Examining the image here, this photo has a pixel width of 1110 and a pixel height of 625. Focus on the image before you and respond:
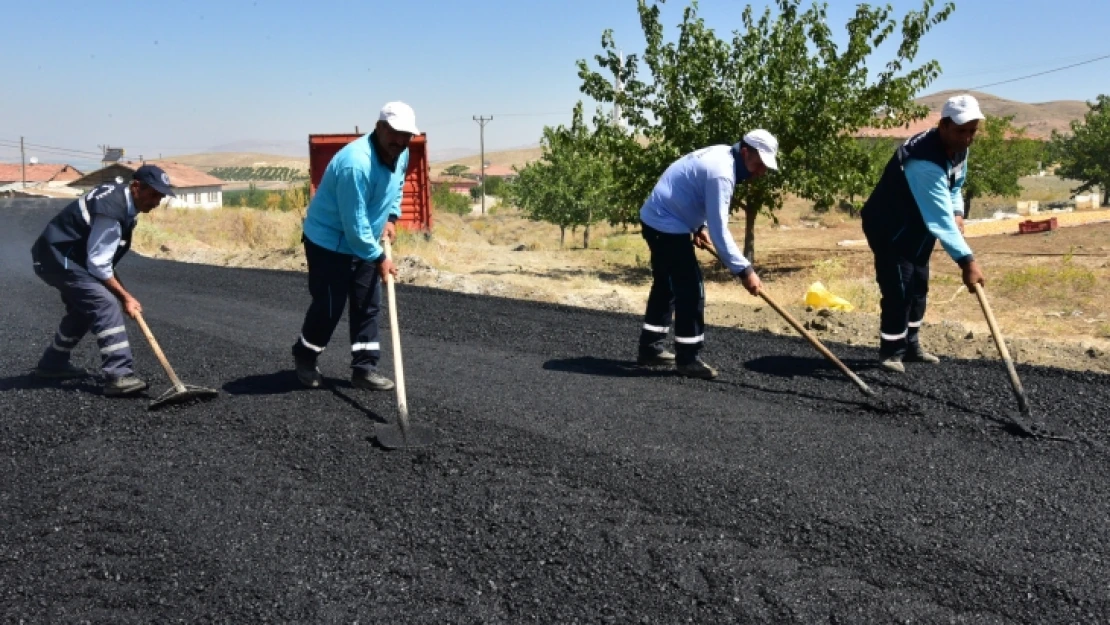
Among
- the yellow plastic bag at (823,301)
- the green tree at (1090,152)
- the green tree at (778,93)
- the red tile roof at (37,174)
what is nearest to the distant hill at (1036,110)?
the green tree at (1090,152)

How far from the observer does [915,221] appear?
5.54 meters

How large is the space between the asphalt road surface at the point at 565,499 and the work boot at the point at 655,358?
0.67 ft

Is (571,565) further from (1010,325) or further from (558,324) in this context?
(1010,325)

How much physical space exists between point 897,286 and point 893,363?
500mm

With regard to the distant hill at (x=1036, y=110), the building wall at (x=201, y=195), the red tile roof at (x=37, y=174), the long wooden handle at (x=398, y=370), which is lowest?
the long wooden handle at (x=398, y=370)

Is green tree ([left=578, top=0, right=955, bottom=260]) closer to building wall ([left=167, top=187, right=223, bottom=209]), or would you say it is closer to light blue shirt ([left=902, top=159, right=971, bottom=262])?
light blue shirt ([left=902, top=159, right=971, bottom=262])

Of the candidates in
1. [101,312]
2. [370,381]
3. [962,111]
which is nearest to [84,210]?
[101,312]

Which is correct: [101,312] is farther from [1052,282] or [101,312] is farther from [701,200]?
[1052,282]

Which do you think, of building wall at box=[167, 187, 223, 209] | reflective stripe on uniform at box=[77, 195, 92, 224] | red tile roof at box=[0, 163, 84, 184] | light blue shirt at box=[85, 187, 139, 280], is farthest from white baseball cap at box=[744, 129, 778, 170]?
red tile roof at box=[0, 163, 84, 184]

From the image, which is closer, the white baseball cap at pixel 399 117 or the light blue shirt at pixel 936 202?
the white baseball cap at pixel 399 117

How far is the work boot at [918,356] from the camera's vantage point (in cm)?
584

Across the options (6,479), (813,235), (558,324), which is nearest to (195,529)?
(6,479)

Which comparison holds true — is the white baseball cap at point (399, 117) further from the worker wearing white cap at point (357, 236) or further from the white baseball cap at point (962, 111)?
the white baseball cap at point (962, 111)

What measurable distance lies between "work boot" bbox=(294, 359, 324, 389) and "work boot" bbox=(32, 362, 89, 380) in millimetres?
1524
